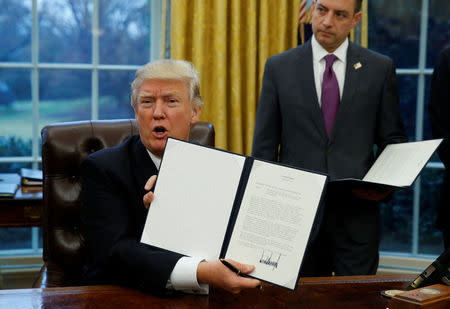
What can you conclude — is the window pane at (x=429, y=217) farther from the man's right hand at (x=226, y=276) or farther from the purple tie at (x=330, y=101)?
the man's right hand at (x=226, y=276)

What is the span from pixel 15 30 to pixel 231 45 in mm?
1398

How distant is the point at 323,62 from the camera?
2.51 metres

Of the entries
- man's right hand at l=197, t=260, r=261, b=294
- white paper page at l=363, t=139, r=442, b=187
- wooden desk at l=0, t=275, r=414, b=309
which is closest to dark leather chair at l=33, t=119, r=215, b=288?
wooden desk at l=0, t=275, r=414, b=309

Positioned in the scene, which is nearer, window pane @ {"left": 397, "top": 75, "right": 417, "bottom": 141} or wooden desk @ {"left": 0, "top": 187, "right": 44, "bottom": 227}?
wooden desk @ {"left": 0, "top": 187, "right": 44, "bottom": 227}

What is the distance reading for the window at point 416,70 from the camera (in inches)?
146

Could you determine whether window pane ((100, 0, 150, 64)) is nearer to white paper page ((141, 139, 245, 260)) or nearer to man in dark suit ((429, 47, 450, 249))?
man in dark suit ((429, 47, 450, 249))

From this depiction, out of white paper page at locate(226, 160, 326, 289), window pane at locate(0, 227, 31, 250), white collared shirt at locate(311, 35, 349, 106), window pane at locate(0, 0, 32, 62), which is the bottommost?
window pane at locate(0, 227, 31, 250)

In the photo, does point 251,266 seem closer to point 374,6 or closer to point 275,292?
point 275,292

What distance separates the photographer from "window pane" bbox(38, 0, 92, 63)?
360cm

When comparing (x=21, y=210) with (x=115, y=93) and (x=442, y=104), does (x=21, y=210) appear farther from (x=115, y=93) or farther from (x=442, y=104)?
(x=442, y=104)

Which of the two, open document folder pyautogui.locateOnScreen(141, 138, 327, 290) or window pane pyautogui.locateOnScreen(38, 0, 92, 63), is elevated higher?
window pane pyautogui.locateOnScreen(38, 0, 92, 63)

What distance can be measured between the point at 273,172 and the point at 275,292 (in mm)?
373

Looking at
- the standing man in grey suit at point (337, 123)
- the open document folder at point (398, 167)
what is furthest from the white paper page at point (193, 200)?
the standing man in grey suit at point (337, 123)

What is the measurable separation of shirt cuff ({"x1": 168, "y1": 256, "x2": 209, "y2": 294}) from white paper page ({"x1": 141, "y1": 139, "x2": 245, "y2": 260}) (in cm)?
3
